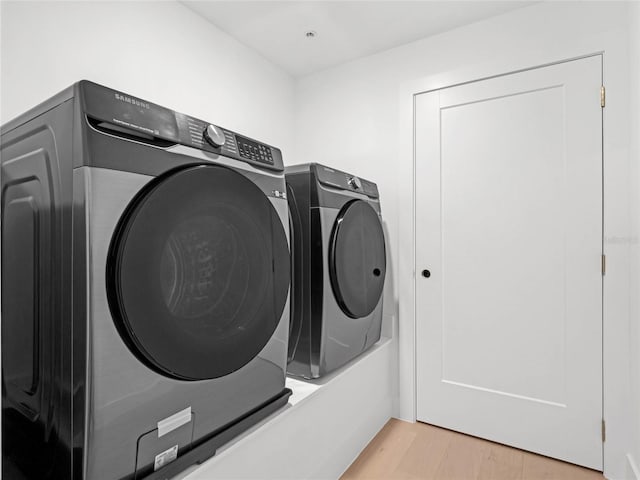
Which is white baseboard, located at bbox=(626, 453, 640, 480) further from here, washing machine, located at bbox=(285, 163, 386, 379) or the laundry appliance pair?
the laundry appliance pair

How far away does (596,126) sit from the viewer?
173 cm

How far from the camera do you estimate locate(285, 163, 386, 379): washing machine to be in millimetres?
1506

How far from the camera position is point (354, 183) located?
1832 mm

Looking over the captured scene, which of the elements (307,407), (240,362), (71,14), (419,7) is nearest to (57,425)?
(240,362)

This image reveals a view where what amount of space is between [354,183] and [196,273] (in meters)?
1.11

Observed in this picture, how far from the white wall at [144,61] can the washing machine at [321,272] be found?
33.2 inches

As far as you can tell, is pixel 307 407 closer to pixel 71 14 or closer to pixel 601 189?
pixel 601 189

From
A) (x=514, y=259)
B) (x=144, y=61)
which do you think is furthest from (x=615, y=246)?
(x=144, y=61)

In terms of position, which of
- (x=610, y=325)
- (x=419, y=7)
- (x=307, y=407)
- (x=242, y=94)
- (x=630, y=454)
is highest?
(x=419, y=7)

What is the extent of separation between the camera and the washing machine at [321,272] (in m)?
1.51

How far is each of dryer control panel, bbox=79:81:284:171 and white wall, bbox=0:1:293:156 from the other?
838 mm

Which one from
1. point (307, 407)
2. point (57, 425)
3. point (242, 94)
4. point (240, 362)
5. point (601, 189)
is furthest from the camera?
point (242, 94)

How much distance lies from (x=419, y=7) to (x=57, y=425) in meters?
2.30

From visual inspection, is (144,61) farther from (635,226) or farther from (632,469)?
(632,469)
